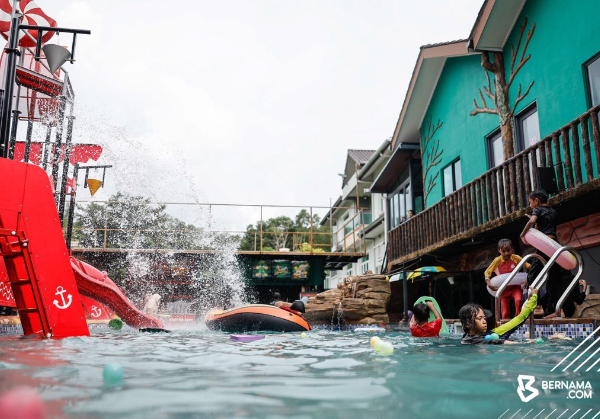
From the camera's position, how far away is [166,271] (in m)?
20.2

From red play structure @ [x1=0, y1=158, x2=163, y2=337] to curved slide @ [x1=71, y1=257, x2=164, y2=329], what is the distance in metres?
3.58

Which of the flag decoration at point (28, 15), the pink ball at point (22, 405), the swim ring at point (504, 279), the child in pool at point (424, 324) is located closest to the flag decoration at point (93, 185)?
the flag decoration at point (28, 15)

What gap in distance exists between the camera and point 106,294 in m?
10.2

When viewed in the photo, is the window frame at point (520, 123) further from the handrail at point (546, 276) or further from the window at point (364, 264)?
the window at point (364, 264)

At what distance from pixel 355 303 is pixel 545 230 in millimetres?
7654

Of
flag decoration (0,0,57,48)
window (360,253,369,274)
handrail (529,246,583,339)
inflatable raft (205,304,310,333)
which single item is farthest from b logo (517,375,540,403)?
window (360,253,369,274)

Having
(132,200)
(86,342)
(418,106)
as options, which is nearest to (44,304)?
(86,342)

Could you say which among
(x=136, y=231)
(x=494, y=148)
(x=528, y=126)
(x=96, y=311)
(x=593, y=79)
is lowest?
(x=96, y=311)

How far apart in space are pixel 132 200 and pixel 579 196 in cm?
1768

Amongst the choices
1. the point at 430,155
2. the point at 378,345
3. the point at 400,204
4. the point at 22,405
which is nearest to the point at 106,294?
the point at 378,345

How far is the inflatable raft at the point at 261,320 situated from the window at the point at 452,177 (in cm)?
628

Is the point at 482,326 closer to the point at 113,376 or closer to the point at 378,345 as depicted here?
the point at 378,345

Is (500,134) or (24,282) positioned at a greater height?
(500,134)

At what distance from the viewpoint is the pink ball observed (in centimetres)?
220
